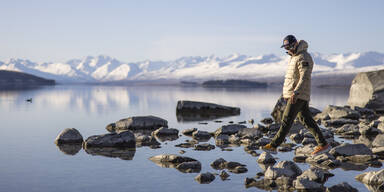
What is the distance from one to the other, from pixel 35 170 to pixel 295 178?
5.29m

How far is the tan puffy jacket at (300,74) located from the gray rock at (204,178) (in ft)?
9.68

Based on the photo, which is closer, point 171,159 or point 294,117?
point 171,159

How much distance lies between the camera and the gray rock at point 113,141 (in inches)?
514

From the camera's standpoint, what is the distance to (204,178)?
29.0ft

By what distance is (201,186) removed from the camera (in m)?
8.40

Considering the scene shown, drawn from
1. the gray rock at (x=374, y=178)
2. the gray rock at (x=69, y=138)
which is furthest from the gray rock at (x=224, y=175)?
the gray rock at (x=69, y=138)

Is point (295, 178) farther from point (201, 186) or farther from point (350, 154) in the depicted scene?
point (350, 154)

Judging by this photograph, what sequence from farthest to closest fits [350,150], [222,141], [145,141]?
[222,141], [145,141], [350,150]

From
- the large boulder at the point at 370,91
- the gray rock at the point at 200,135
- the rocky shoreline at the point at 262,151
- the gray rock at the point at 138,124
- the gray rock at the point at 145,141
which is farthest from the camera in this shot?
the large boulder at the point at 370,91

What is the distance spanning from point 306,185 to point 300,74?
10.4ft

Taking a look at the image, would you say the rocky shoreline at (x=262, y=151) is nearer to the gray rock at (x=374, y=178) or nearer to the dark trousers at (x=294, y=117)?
the gray rock at (x=374, y=178)

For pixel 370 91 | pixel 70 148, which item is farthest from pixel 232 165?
pixel 370 91

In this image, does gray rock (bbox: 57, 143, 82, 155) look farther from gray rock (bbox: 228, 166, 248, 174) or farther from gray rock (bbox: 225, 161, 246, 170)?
gray rock (bbox: 228, 166, 248, 174)

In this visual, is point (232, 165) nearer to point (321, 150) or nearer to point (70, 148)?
point (321, 150)
